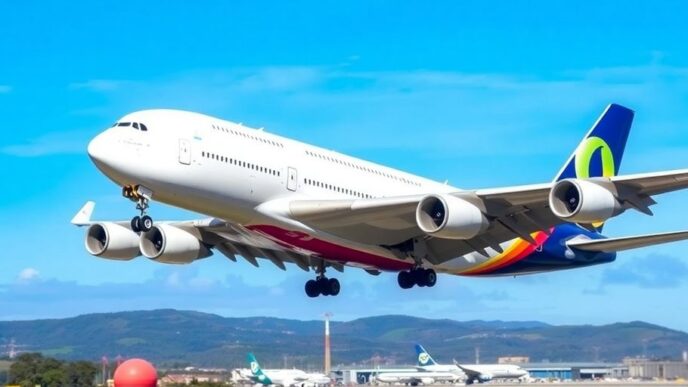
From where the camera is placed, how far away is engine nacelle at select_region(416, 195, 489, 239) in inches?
1336

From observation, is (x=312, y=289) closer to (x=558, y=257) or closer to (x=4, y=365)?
(x=558, y=257)

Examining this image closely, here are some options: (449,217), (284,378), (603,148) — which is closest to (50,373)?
(449,217)

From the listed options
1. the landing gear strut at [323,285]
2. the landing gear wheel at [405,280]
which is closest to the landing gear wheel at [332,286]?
the landing gear strut at [323,285]

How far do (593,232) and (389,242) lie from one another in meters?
10.3

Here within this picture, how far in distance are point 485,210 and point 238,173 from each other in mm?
7977

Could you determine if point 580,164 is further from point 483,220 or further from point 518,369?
point 518,369

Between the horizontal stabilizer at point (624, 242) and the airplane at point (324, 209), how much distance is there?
5cm

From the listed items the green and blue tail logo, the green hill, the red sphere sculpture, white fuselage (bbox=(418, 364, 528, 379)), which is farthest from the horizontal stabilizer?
white fuselage (bbox=(418, 364, 528, 379))

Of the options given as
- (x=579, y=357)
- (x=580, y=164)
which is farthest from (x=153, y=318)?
(x=580, y=164)

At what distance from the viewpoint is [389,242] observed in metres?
38.1

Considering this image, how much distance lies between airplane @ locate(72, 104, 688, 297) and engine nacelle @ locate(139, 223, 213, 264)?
4 cm

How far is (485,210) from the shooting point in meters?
35.3

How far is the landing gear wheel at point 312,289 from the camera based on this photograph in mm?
41656

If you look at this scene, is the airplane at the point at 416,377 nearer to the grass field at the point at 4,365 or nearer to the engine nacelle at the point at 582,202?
the grass field at the point at 4,365
